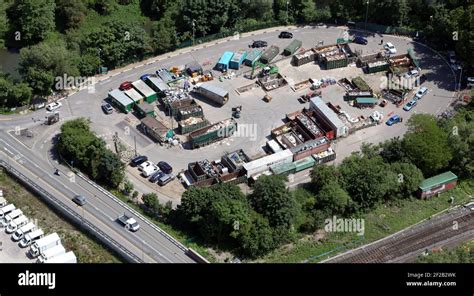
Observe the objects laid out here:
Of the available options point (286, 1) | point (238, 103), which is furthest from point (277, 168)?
point (286, 1)

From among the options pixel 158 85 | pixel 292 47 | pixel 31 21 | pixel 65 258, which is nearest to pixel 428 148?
pixel 292 47

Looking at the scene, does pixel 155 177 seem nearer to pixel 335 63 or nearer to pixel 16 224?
pixel 16 224

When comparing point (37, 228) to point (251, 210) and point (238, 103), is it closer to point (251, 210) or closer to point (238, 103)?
point (251, 210)

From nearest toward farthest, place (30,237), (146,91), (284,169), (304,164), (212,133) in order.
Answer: (30,237)
(284,169)
(304,164)
(212,133)
(146,91)

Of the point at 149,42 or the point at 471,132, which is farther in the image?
the point at 149,42

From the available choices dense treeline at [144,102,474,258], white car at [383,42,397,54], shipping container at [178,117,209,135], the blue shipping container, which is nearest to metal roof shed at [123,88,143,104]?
shipping container at [178,117,209,135]

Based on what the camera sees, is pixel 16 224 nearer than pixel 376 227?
Yes

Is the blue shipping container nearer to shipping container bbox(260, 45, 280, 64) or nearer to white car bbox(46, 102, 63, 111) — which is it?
shipping container bbox(260, 45, 280, 64)
